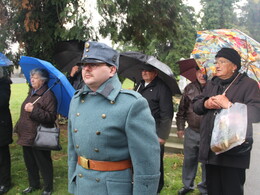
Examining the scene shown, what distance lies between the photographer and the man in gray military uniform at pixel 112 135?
195 centimetres

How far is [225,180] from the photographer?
3139mm

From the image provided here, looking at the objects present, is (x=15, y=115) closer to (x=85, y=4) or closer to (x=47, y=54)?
(x=47, y=54)

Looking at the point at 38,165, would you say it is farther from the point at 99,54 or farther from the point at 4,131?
the point at 99,54

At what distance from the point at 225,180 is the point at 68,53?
393 centimetres

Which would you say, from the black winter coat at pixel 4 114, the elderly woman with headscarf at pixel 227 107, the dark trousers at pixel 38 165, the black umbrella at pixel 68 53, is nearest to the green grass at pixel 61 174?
the dark trousers at pixel 38 165

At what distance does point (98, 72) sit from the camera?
2018 millimetres

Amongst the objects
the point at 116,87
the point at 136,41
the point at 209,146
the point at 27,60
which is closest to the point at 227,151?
the point at 209,146

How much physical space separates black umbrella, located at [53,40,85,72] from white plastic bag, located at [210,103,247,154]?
11.7 feet

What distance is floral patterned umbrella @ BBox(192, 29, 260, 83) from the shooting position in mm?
3193

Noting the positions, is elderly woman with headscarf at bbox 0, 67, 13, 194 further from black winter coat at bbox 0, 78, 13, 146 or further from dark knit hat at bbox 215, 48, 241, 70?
dark knit hat at bbox 215, 48, 241, 70

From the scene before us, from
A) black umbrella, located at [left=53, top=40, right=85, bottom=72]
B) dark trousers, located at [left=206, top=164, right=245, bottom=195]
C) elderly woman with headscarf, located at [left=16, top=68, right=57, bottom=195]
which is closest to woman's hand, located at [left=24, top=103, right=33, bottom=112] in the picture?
elderly woman with headscarf, located at [left=16, top=68, right=57, bottom=195]

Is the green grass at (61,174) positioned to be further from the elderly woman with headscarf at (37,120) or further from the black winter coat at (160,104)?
the black winter coat at (160,104)

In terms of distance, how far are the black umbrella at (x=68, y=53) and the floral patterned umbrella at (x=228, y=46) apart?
2728 mm

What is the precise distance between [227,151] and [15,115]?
36.2 feet
